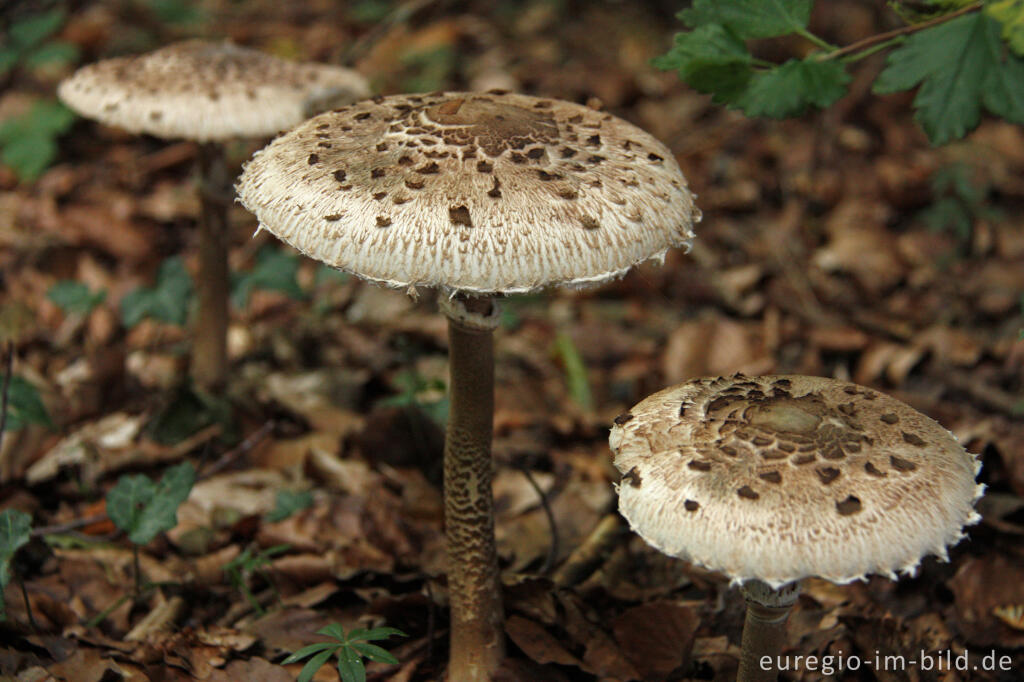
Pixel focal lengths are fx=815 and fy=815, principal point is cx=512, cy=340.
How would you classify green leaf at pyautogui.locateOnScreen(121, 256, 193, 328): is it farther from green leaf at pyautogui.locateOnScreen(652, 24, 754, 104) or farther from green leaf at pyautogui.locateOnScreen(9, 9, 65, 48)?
green leaf at pyautogui.locateOnScreen(652, 24, 754, 104)

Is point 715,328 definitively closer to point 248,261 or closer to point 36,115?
point 248,261

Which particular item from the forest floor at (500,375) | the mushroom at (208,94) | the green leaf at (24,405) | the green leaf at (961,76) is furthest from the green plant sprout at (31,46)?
the green leaf at (961,76)

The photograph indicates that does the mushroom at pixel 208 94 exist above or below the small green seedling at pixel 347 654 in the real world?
above

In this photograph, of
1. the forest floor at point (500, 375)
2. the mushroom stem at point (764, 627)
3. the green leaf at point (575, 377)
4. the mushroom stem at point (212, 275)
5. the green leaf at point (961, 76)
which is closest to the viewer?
the mushroom stem at point (764, 627)

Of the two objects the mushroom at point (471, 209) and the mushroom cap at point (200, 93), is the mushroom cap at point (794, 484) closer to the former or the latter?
the mushroom at point (471, 209)

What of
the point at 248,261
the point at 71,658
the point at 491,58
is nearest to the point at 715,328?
the point at 248,261

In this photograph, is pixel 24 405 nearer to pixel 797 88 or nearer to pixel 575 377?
pixel 575 377

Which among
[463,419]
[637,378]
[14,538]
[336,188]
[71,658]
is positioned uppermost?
[336,188]
